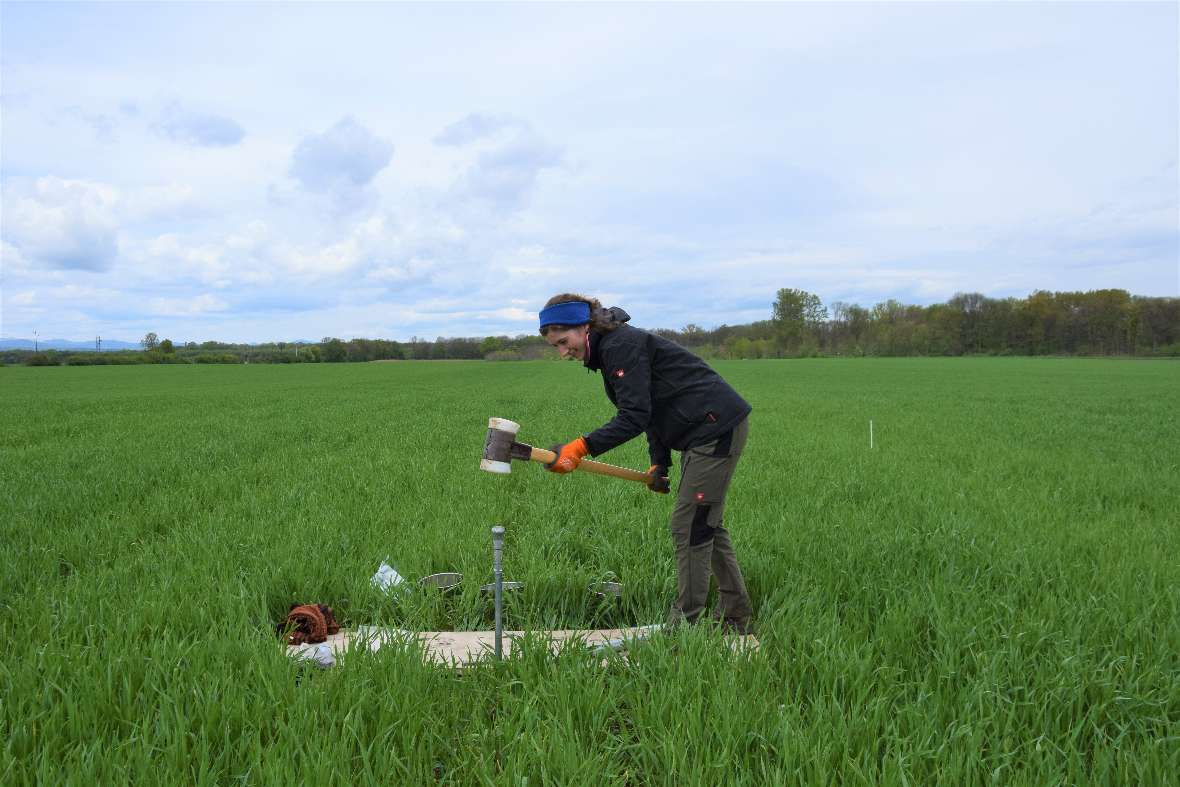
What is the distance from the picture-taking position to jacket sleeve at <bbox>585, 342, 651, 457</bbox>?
9.86ft

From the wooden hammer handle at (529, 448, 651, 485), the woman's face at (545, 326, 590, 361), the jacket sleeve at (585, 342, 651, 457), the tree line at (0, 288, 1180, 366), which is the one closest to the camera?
the wooden hammer handle at (529, 448, 651, 485)

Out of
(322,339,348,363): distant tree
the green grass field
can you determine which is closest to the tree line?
(322,339,348,363): distant tree

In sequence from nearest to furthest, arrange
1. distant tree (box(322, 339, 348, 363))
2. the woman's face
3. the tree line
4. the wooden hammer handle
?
1. the wooden hammer handle
2. the woman's face
3. the tree line
4. distant tree (box(322, 339, 348, 363))

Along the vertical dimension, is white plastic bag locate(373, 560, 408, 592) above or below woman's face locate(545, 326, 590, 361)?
below

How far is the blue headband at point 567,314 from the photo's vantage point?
10.0 ft

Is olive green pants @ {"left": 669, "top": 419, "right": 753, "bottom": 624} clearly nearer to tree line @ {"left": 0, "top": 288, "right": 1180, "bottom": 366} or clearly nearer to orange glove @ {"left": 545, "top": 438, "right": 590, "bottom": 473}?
orange glove @ {"left": 545, "top": 438, "right": 590, "bottom": 473}

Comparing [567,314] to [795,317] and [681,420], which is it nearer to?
[681,420]

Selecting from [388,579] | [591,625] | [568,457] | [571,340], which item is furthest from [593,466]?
[388,579]

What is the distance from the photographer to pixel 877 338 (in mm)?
97625

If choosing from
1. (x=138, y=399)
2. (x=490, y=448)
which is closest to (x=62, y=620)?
(x=490, y=448)

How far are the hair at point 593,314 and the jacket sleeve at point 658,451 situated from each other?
26.3 inches

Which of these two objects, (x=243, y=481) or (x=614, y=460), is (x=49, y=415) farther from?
(x=614, y=460)

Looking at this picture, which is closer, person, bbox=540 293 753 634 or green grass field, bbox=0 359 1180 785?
green grass field, bbox=0 359 1180 785

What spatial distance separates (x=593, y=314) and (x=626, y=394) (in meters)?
0.47
